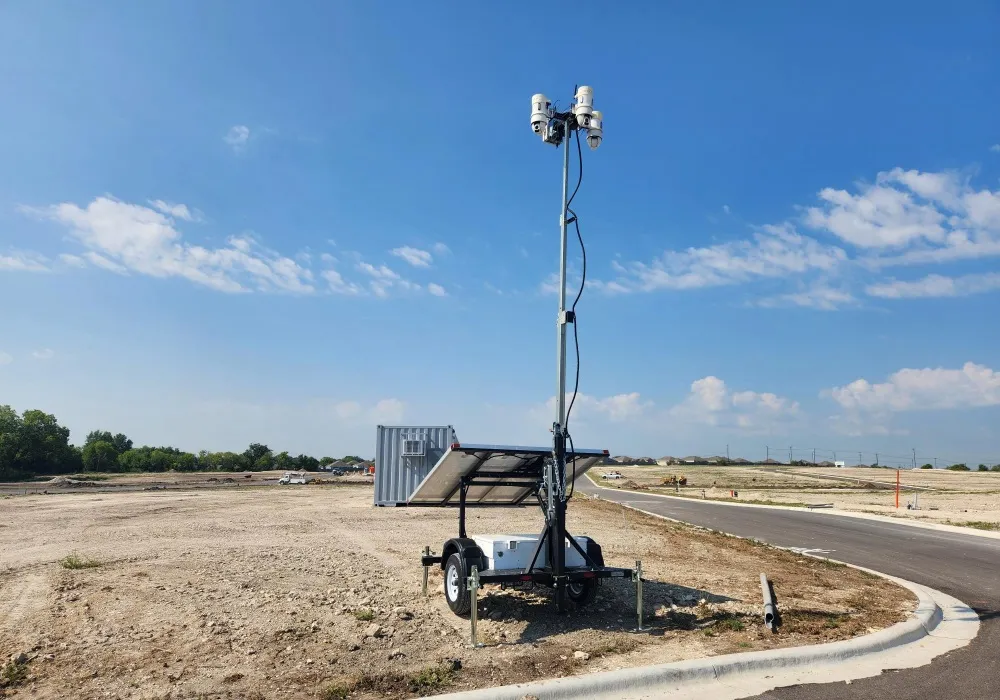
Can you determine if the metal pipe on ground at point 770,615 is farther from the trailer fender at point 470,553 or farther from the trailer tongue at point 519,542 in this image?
the trailer fender at point 470,553

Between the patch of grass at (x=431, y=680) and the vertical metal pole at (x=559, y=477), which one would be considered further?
the vertical metal pole at (x=559, y=477)

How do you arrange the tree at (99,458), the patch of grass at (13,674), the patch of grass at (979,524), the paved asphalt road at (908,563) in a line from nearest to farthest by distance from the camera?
the paved asphalt road at (908,563), the patch of grass at (13,674), the patch of grass at (979,524), the tree at (99,458)

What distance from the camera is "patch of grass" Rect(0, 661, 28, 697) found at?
6805 mm

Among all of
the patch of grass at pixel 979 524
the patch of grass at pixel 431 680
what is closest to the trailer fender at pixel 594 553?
the patch of grass at pixel 431 680

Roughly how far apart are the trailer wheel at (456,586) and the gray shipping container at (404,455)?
41.6 feet

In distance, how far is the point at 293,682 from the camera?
6.90m

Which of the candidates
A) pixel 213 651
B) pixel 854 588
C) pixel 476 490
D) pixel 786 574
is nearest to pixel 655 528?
pixel 786 574

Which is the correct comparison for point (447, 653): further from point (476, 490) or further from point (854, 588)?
point (854, 588)

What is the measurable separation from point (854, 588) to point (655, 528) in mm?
11240

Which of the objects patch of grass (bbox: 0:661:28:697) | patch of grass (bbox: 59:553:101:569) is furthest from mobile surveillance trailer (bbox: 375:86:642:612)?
patch of grass (bbox: 59:553:101:569)

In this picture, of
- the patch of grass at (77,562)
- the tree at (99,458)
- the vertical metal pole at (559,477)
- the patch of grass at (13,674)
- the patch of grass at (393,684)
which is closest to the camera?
the patch of grass at (393,684)

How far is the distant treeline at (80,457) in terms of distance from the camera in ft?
308

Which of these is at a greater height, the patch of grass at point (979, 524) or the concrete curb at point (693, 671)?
the concrete curb at point (693, 671)

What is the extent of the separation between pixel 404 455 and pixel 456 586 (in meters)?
13.5
